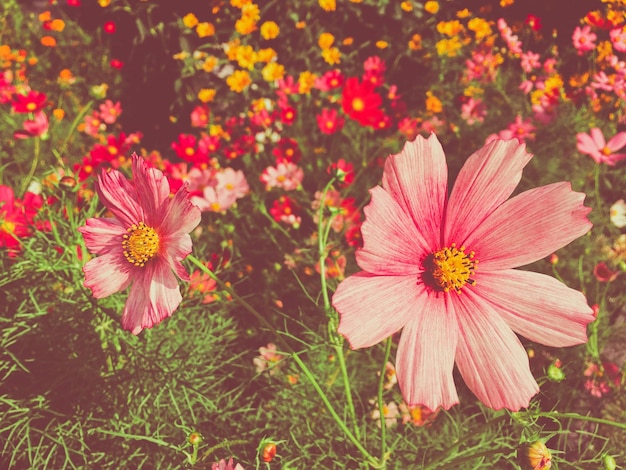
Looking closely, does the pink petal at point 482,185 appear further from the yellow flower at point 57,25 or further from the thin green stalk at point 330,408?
the yellow flower at point 57,25

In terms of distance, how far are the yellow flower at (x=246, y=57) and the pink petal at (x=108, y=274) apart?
116 cm

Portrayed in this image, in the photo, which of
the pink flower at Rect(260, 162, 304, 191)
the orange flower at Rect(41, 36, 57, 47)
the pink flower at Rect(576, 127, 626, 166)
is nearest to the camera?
the pink flower at Rect(576, 127, 626, 166)

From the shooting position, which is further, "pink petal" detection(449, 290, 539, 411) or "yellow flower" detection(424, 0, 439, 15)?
"yellow flower" detection(424, 0, 439, 15)

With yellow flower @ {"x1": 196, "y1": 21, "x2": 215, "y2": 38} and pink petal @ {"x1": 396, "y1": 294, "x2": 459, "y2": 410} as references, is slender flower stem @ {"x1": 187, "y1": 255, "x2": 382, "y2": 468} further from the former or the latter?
yellow flower @ {"x1": 196, "y1": 21, "x2": 215, "y2": 38}

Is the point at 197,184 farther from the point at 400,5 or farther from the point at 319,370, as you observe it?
the point at 400,5

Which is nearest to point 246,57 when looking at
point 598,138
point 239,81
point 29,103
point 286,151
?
point 239,81

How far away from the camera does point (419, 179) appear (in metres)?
0.56

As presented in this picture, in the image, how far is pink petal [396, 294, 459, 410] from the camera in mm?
513

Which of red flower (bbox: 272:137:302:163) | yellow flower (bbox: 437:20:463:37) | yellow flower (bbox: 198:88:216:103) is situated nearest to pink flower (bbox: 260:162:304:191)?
red flower (bbox: 272:137:302:163)

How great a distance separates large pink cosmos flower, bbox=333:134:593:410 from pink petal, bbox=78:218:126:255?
0.34 metres

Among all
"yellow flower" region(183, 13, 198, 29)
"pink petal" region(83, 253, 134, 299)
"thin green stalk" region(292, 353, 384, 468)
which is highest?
"yellow flower" region(183, 13, 198, 29)

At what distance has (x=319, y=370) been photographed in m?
1.21

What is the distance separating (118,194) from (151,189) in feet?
0.24

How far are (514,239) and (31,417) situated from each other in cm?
93
